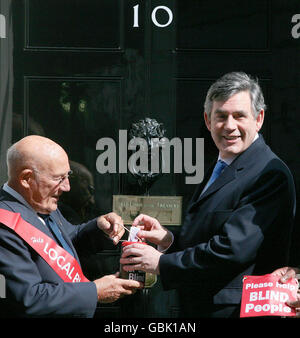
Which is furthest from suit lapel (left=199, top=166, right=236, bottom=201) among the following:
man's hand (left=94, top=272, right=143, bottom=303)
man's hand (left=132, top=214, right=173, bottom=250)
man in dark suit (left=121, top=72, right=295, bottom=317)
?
man's hand (left=94, top=272, right=143, bottom=303)

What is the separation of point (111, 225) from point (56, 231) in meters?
0.37

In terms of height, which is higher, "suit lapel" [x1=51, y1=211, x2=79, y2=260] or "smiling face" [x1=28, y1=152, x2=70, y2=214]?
"smiling face" [x1=28, y1=152, x2=70, y2=214]

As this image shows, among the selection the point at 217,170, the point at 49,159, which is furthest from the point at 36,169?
the point at 217,170

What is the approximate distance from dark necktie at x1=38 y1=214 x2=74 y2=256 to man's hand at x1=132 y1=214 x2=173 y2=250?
42 centimetres

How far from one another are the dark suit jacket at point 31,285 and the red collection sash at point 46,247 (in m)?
0.02

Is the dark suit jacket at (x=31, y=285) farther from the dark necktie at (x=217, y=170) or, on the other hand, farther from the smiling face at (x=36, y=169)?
the dark necktie at (x=217, y=170)

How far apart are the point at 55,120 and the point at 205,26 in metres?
1.08

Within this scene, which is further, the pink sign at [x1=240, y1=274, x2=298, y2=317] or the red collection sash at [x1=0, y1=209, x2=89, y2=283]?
the pink sign at [x1=240, y1=274, x2=298, y2=317]

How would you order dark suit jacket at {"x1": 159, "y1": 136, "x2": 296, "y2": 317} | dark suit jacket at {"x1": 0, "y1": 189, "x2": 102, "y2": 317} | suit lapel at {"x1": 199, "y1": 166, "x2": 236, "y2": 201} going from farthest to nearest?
1. suit lapel at {"x1": 199, "y1": 166, "x2": 236, "y2": 201}
2. dark suit jacket at {"x1": 159, "y1": 136, "x2": 296, "y2": 317}
3. dark suit jacket at {"x1": 0, "y1": 189, "x2": 102, "y2": 317}

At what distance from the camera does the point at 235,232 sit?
305 cm

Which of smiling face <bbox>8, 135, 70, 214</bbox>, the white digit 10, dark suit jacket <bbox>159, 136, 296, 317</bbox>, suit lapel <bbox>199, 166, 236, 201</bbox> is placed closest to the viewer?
smiling face <bbox>8, 135, 70, 214</bbox>

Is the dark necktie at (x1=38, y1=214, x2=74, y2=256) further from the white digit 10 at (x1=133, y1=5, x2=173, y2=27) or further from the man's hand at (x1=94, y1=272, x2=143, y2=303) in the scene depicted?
the white digit 10 at (x1=133, y1=5, x2=173, y2=27)

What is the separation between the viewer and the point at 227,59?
3.87m

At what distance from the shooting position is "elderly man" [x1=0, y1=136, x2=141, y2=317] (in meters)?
2.84
